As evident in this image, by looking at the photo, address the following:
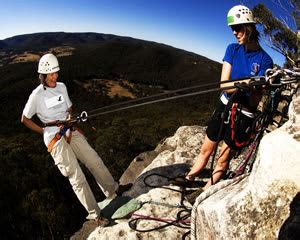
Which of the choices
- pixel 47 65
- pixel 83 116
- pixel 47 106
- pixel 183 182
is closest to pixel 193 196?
pixel 183 182

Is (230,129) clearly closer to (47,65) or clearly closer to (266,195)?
(266,195)

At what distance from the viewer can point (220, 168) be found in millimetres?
4242

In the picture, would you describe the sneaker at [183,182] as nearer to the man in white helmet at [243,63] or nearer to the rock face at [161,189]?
the rock face at [161,189]

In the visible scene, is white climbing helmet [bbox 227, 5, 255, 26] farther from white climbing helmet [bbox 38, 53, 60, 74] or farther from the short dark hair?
white climbing helmet [bbox 38, 53, 60, 74]

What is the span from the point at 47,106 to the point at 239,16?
9.75 feet

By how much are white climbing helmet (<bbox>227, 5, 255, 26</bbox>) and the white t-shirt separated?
2739 mm

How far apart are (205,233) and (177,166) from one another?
10.0ft

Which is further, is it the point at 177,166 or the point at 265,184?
the point at 177,166

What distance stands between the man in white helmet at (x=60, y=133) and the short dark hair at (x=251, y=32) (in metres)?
2.78

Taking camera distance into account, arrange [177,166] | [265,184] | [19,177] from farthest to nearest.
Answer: [19,177], [177,166], [265,184]

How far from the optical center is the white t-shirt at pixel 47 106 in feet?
15.9

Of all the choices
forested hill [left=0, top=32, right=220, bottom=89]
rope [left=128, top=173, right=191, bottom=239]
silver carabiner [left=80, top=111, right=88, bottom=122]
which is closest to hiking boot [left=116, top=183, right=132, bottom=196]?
rope [left=128, top=173, right=191, bottom=239]

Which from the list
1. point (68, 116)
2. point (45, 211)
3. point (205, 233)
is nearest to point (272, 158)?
point (205, 233)

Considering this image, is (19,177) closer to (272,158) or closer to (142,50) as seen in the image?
(272,158)
